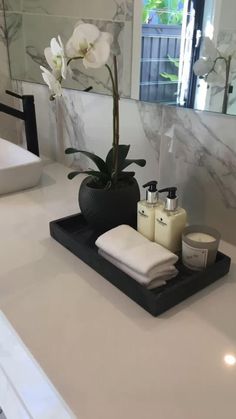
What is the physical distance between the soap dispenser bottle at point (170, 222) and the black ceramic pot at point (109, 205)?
99 millimetres

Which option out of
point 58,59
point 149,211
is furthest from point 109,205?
point 58,59

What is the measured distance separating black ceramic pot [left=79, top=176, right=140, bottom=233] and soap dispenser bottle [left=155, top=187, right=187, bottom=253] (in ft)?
0.33

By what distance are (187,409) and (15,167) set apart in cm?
87

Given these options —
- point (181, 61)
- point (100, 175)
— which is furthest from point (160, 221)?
point (181, 61)

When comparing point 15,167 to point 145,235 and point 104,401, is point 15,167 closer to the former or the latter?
point 145,235

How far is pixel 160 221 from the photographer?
79cm

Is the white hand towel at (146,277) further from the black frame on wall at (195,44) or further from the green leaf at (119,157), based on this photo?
the black frame on wall at (195,44)

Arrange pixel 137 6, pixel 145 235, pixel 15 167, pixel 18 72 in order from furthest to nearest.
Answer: pixel 18 72
pixel 15 167
pixel 137 6
pixel 145 235

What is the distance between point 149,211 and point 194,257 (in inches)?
5.5

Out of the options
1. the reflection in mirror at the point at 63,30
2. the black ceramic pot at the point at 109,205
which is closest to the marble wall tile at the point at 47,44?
the reflection in mirror at the point at 63,30

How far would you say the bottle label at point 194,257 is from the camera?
746mm

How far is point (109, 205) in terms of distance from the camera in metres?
0.86

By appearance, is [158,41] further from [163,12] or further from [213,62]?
[213,62]

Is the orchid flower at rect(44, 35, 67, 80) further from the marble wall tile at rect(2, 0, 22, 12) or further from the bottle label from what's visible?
the marble wall tile at rect(2, 0, 22, 12)
